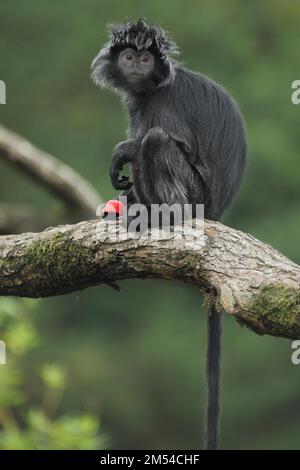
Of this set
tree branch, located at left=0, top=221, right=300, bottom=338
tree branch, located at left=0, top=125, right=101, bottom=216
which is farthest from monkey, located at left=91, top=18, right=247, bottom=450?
tree branch, located at left=0, top=125, right=101, bottom=216

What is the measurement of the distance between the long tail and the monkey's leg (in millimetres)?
694

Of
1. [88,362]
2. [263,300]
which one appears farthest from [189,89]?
[88,362]

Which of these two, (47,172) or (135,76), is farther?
(47,172)

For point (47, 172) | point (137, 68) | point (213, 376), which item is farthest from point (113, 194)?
point (213, 376)

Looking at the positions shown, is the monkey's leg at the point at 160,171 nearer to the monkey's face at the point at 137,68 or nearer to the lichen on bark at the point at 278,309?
the monkey's face at the point at 137,68

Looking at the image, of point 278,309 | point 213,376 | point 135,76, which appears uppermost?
point 135,76

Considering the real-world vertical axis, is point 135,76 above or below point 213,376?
above

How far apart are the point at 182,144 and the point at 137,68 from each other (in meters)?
0.57

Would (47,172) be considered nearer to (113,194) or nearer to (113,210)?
(113,210)

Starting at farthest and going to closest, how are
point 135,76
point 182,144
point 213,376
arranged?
point 135,76
point 182,144
point 213,376

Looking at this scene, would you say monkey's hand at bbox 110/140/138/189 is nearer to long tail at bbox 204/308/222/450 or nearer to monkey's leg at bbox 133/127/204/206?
monkey's leg at bbox 133/127/204/206

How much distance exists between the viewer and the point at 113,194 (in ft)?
33.4

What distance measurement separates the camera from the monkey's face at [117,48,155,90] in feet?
17.8

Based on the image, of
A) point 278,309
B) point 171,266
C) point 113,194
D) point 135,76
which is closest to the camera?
point 278,309
